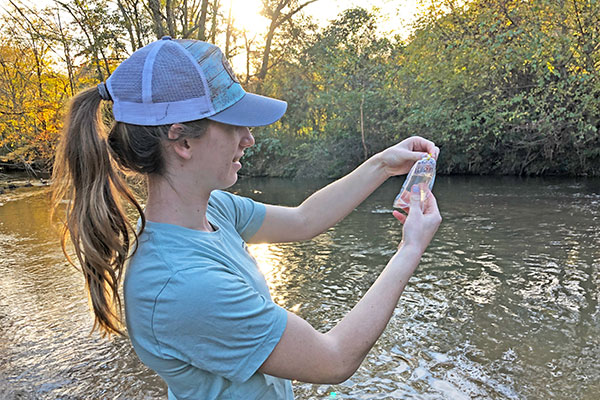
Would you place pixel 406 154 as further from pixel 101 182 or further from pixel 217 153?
pixel 101 182

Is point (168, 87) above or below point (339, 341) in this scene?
above

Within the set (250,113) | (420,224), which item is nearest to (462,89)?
(420,224)

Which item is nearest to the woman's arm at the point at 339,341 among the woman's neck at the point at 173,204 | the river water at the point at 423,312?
the woman's neck at the point at 173,204

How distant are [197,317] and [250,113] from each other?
26.4 inches

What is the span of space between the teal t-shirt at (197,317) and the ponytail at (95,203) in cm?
11

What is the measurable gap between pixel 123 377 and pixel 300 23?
27046mm

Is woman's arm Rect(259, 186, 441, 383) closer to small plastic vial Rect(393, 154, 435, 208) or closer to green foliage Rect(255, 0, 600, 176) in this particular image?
small plastic vial Rect(393, 154, 435, 208)

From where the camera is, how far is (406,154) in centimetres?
224

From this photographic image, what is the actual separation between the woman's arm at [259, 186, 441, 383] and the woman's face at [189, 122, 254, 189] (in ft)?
1.65

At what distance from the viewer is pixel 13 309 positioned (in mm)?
6738

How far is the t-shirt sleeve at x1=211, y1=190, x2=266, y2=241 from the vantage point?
204cm

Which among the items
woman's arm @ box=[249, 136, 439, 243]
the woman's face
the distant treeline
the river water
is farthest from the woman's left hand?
the distant treeline

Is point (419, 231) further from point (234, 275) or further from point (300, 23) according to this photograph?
point (300, 23)

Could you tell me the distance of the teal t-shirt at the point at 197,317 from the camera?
1.32 m
